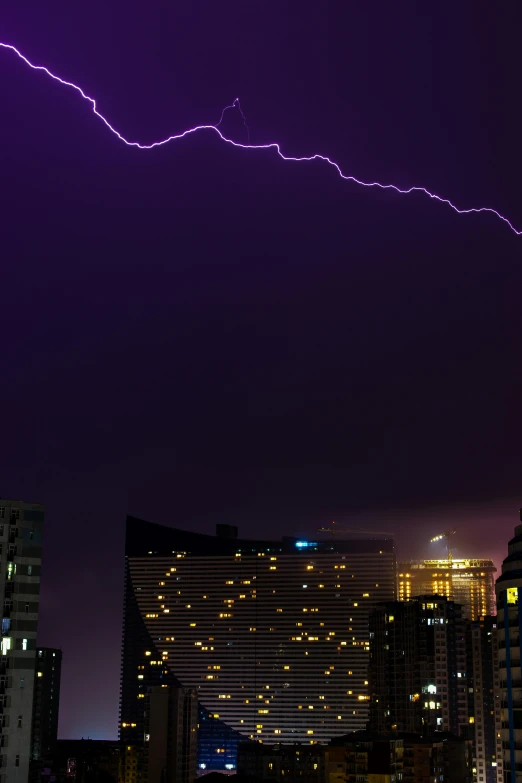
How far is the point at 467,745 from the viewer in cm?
9262

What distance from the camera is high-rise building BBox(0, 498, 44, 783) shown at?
44906 mm

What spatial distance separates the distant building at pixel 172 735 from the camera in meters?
94.6

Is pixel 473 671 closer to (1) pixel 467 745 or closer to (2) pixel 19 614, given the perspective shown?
(1) pixel 467 745

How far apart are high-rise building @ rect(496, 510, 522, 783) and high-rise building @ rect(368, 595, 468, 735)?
70.1 metres

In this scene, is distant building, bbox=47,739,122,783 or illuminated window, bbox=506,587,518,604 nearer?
illuminated window, bbox=506,587,518,604

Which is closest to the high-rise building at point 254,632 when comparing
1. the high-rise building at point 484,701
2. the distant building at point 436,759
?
the high-rise building at point 484,701

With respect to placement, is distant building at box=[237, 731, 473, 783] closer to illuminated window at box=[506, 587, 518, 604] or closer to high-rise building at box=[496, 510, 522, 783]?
high-rise building at box=[496, 510, 522, 783]

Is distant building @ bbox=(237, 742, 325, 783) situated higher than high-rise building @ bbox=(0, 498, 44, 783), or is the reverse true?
high-rise building @ bbox=(0, 498, 44, 783)

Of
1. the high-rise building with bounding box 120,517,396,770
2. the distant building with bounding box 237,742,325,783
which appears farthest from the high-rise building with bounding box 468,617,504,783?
the high-rise building with bounding box 120,517,396,770

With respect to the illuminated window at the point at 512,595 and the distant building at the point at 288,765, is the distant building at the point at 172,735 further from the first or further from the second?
the illuminated window at the point at 512,595

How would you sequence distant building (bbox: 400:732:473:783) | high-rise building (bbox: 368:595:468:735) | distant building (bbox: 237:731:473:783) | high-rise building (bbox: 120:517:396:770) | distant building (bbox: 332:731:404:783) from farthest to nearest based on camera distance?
high-rise building (bbox: 120:517:396:770), high-rise building (bbox: 368:595:468:735), distant building (bbox: 400:732:473:783), distant building (bbox: 237:731:473:783), distant building (bbox: 332:731:404:783)

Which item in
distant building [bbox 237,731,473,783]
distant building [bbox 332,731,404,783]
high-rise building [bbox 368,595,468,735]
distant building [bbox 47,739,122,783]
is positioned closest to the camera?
distant building [bbox 332,731,404,783]

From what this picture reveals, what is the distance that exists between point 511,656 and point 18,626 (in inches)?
749

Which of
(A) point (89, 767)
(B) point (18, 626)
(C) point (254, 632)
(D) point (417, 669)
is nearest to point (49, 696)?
(A) point (89, 767)
